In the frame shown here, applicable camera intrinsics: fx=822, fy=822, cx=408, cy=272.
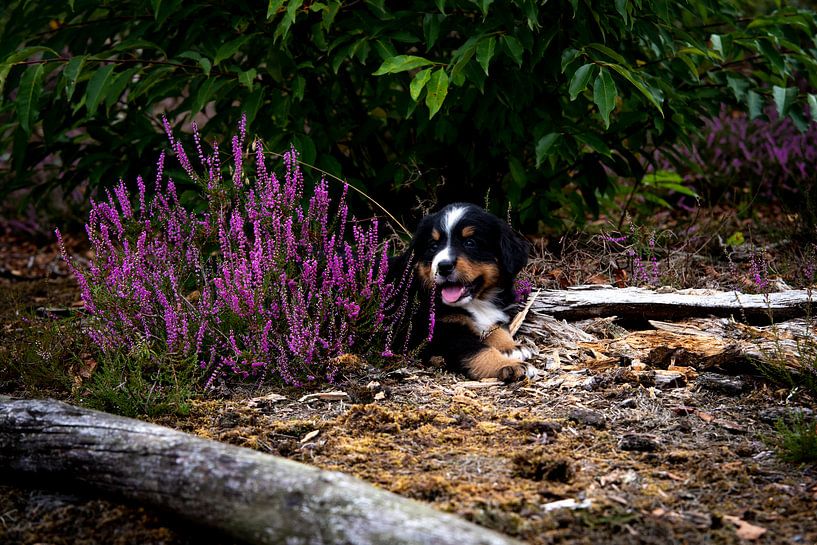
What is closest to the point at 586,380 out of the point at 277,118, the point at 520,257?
the point at 520,257

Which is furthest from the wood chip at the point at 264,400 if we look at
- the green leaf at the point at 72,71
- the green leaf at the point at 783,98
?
the green leaf at the point at 783,98

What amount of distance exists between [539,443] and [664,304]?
5.77 feet

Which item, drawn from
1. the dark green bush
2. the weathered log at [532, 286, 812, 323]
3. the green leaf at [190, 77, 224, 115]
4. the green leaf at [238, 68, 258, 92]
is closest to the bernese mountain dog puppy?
the weathered log at [532, 286, 812, 323]

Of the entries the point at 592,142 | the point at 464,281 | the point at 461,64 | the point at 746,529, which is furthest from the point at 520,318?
the point at 746,529

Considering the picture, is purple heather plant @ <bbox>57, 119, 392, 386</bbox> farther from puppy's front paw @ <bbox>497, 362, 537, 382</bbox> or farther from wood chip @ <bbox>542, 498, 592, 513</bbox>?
wood chip @ <bbox>542, 498, 592, 513</bbox>

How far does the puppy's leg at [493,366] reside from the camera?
13.5ft

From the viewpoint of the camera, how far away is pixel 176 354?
3.96m

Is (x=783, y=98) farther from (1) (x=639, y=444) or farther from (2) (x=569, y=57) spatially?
(1) (x=639, y=444)

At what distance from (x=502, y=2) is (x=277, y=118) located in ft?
5.09

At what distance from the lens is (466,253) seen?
14.6 feet

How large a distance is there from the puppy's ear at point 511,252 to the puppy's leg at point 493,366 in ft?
1.68

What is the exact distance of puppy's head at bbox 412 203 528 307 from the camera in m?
4.41

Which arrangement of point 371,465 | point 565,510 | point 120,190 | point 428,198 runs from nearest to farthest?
point 565,510 → point 371,465 → point 120,190 → point 428,198

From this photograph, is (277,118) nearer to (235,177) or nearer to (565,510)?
(235,177)
